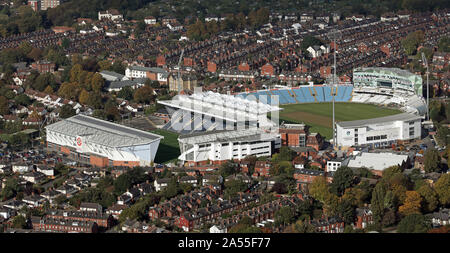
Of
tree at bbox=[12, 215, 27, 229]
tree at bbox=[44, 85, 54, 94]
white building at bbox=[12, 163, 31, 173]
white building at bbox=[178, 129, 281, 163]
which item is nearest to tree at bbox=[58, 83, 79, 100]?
tree at bbox=[44, 85, 54, 94]

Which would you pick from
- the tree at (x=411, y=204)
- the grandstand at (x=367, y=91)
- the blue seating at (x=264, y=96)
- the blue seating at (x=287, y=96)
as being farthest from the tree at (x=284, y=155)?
the blue seating at (x=287, y=96)

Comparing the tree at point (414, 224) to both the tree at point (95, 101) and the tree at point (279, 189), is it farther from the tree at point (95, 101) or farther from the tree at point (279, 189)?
the tree at point (95, 101)

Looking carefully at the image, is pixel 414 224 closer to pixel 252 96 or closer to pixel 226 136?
pixel 226 136

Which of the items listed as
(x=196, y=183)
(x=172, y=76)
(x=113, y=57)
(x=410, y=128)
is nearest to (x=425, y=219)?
(x=196, y=183)

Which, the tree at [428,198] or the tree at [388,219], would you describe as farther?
the tree at [428,198]

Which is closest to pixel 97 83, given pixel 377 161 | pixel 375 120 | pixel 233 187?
pixel 375 120

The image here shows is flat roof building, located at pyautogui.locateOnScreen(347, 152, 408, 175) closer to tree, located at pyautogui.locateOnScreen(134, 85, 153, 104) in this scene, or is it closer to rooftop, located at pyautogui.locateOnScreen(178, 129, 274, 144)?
rooftop, located at pyautogui.locateOnScreen(178, 129, 274, 144)

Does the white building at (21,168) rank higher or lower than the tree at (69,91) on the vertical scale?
lower
